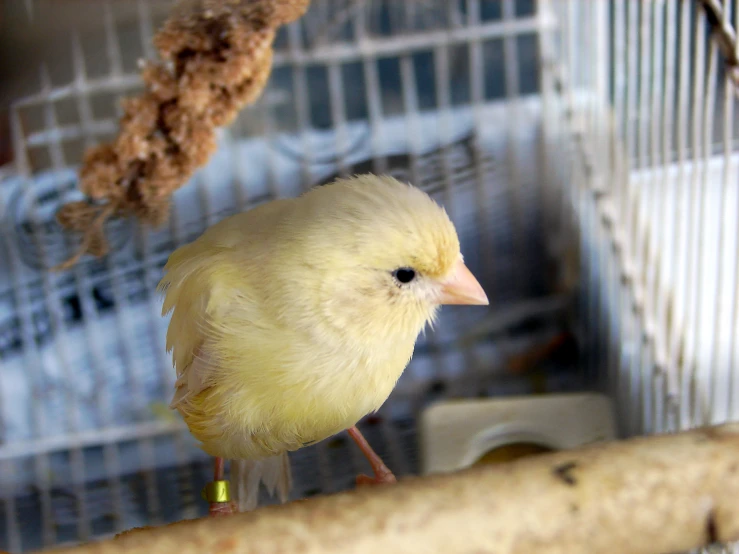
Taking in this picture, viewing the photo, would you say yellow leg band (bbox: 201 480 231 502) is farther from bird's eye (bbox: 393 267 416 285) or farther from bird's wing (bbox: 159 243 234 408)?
bird's eye (bbox: 393 267 416 285)

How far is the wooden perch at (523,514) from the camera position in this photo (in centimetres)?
44

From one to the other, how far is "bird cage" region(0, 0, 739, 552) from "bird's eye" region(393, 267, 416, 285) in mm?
483

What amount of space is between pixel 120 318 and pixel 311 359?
747mm

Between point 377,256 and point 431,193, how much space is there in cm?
72

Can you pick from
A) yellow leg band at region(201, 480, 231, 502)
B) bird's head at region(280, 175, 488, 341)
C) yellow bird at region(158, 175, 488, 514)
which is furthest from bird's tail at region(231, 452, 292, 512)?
bird's head at region(280, 175, 488, 341)

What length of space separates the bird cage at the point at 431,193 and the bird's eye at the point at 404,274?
0.48 m

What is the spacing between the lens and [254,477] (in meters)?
0.80

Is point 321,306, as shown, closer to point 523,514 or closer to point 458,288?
point 458,288

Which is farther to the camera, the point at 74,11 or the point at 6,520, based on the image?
the point at 6,520

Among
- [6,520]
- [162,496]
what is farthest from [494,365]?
[6,520]

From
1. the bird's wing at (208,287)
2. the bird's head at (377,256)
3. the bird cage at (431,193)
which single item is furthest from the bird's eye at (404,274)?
the bird cage at (431,193)

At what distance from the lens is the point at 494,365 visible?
1339 mm

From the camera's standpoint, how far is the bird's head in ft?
1.71

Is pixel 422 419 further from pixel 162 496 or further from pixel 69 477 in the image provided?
pixel 69 477
